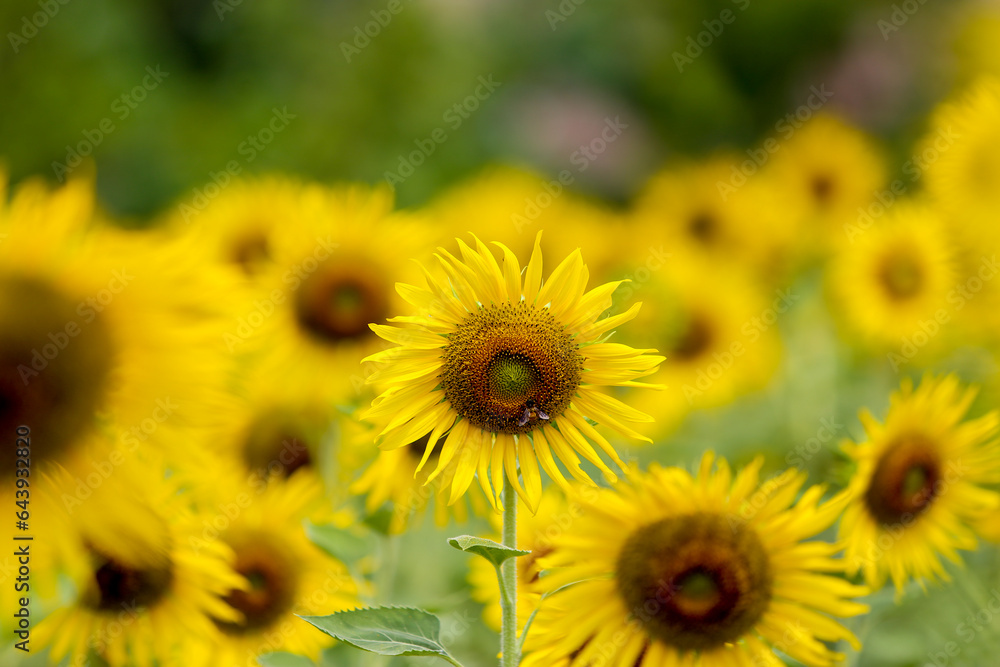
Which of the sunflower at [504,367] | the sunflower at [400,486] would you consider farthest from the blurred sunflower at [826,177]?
the sunflower at [504,367]

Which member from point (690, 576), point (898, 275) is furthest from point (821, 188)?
point (690, 576)

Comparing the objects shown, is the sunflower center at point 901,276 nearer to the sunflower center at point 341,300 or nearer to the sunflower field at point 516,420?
the sunflower field at point 516,420

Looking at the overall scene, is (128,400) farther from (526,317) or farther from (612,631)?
(612,631)

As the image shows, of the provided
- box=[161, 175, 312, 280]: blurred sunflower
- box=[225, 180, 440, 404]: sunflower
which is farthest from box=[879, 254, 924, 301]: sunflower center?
box=[161, 175, 312, 280]: blurred sunflower

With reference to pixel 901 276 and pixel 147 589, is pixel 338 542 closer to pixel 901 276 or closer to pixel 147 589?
pixel 147 589

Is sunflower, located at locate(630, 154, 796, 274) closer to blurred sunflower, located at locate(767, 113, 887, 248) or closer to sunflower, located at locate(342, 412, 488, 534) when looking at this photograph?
blurred sunflower, located at locate(767, 113, 887, 248)

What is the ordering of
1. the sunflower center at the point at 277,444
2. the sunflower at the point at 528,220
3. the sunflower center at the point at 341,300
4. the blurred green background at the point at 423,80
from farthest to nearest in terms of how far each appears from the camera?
the blurred green background at the point at 423,80 → the sunflower at the point at 528,220 → the sunflower center at the point at 341,300 → the sunflower center at the point at 277,444
